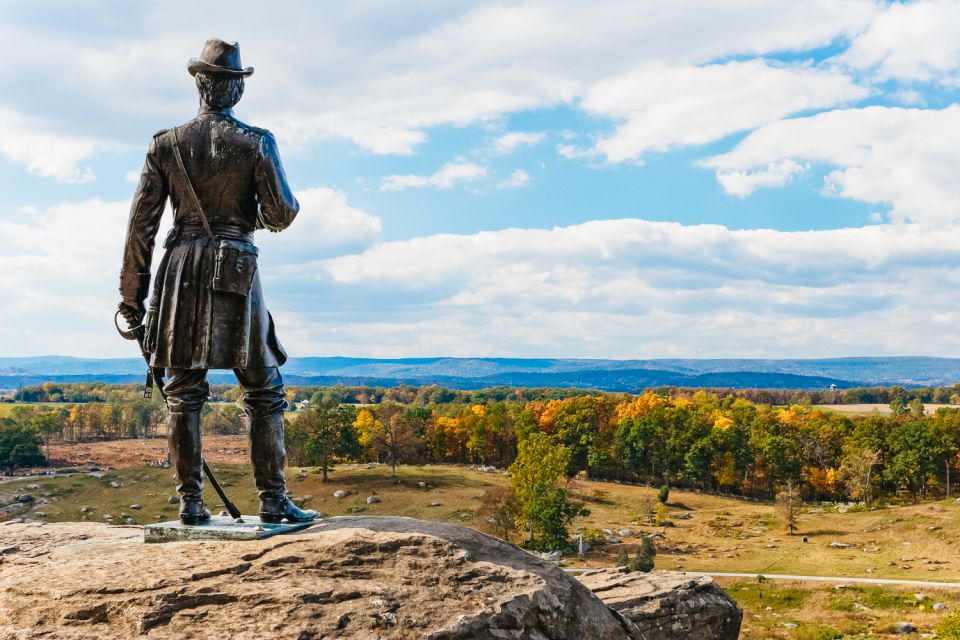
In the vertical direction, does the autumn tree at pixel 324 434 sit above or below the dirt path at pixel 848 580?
above

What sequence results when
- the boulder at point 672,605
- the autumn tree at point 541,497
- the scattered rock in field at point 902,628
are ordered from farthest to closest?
the autumn tree at point 541,497 < the scattered rock in field at point 902,628 < the boulder at point 672,605

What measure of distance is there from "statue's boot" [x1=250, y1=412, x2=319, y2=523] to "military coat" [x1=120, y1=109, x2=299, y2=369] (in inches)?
29.6

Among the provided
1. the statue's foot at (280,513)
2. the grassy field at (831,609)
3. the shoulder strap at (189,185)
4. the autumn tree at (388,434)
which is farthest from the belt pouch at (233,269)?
the autumn tree at (388,434)

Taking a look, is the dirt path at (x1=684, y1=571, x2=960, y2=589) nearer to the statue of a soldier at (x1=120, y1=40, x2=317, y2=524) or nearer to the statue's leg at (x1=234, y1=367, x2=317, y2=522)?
the statue's leg at (x1=234, y1=367, x2=317, y2=522)

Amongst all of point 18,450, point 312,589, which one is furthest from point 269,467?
point 18,450

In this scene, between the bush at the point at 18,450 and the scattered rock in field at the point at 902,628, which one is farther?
the bush at the point at 18,450

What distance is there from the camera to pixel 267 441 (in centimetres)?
917

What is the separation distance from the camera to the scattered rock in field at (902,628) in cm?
3978

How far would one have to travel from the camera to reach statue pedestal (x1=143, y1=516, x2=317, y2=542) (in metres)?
8.62

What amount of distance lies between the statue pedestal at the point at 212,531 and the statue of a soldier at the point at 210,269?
0.26m

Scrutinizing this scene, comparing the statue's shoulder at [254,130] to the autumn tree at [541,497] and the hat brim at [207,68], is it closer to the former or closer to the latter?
the hat brim at [207,68]

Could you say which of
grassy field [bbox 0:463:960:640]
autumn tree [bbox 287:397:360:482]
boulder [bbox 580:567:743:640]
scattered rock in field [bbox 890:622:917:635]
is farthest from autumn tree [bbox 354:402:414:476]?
boulder [bbox 580:567:743:640]

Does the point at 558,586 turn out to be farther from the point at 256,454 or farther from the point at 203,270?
the point at 203,270

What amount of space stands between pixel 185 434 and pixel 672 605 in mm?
7516
